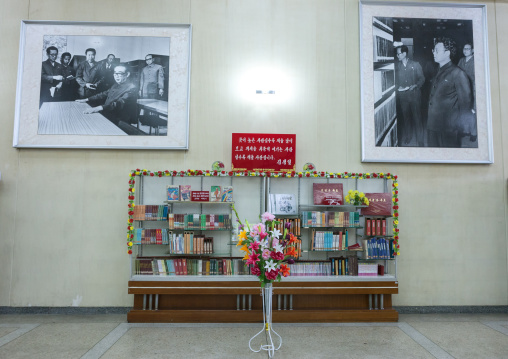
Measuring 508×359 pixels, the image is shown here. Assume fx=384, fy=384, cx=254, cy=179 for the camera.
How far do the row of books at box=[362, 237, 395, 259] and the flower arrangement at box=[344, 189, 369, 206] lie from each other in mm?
592

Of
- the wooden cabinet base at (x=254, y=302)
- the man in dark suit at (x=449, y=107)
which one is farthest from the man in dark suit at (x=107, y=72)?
the man in dark suit at (x=449, y=107)

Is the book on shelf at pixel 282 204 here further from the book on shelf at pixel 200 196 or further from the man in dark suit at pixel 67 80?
the man in dark suit at pixel 67 80

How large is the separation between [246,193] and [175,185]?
3.65 feet

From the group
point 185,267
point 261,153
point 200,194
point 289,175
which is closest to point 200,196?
point 200,194

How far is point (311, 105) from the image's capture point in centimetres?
637

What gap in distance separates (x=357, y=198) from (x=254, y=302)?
7.08 ft

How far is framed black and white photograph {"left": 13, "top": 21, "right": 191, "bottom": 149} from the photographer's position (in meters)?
6.13

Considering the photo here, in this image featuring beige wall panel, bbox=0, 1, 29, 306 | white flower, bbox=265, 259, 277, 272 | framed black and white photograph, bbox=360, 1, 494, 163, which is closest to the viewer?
white flower, bbox=265, 259, 277, 272

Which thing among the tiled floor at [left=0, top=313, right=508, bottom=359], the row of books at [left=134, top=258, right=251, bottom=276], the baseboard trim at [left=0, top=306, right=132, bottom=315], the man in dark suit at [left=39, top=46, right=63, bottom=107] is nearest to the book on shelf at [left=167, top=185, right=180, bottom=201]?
the row of books at [left=134, top=258, right=251, bottom=276]

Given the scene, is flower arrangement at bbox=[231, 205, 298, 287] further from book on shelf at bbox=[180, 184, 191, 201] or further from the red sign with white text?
the red sign with white text

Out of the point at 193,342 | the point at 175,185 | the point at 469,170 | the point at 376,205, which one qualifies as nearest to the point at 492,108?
the point at 469,170

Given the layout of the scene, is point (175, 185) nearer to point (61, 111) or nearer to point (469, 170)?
point (61, 111)

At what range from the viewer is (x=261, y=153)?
19.8 feet

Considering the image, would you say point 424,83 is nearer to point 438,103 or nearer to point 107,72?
point 438,103
